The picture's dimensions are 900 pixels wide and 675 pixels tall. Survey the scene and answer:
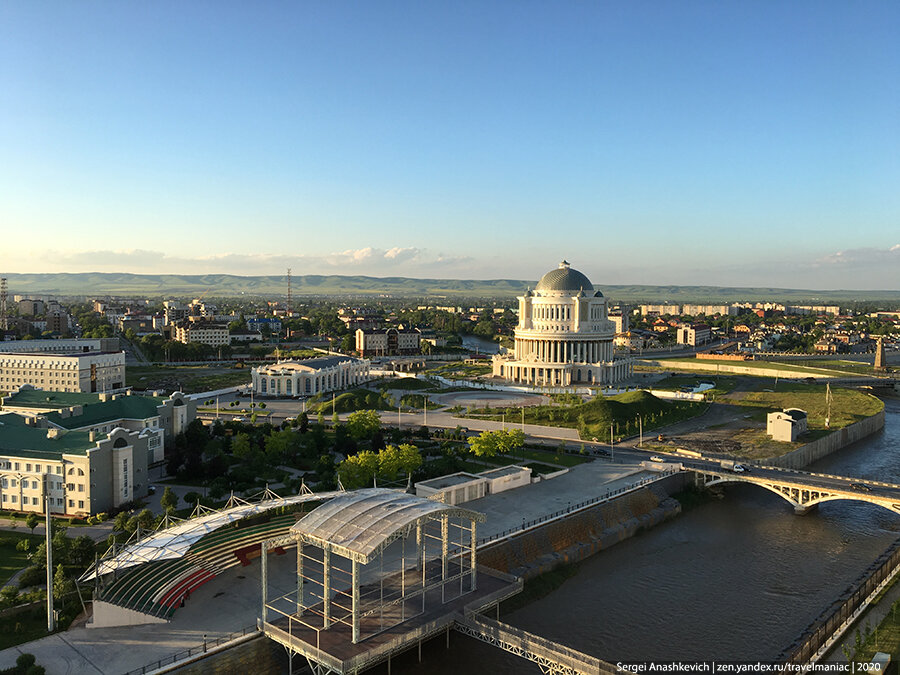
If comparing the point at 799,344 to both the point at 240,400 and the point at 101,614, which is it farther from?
the point at 101,614

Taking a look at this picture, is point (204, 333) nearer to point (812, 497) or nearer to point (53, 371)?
point (53, 371)

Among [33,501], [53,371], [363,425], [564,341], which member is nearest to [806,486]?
[363,425]

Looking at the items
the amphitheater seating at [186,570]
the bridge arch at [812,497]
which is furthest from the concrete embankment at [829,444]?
the amphitheater seating at [186,570]

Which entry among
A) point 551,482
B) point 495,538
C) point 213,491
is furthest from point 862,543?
point 213,491

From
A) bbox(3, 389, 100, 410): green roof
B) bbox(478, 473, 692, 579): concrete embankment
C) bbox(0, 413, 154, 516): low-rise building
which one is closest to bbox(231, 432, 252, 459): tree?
bbox(0, 413, 154, 516): low-rise building

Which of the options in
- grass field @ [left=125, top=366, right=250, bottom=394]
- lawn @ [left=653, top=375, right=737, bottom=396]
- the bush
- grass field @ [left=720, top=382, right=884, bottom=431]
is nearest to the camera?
the bush

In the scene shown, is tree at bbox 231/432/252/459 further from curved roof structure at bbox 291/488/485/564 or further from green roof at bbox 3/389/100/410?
curved roof structure at bbox 291/488/485/564
